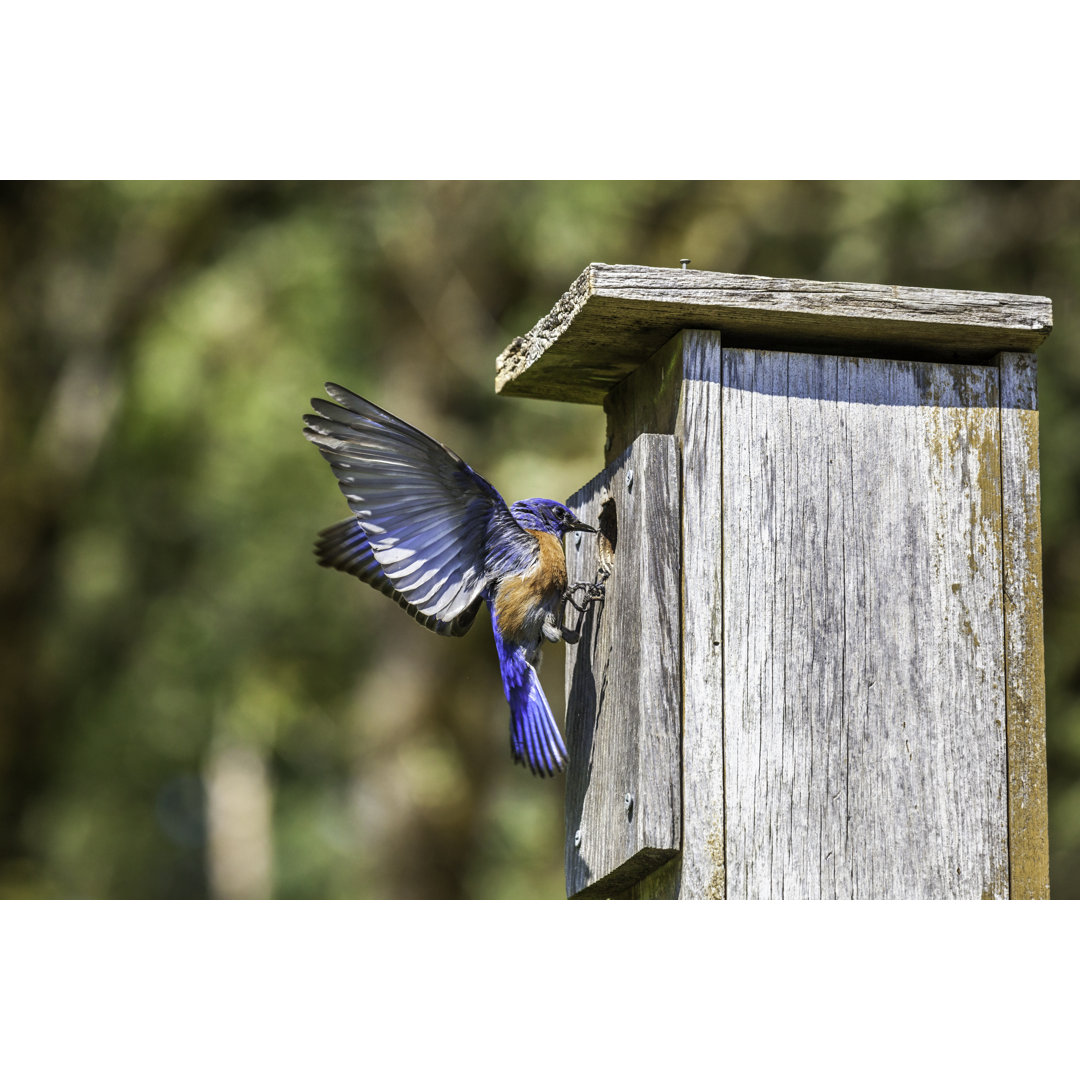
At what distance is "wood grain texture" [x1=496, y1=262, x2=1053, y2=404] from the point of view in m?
3.67

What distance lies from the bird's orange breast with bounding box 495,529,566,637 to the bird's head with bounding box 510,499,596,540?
0.14 feet

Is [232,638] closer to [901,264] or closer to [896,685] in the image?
[901,264]

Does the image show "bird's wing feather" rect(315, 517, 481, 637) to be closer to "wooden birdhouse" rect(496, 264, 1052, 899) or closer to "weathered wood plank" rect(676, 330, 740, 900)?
"wooden birdhouse" rect(496, 264, 1052, 899)

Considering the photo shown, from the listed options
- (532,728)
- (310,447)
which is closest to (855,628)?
(532,728)

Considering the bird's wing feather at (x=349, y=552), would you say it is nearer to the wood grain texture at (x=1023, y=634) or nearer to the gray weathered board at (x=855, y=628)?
the gray weathered board at (x=855, y=628)

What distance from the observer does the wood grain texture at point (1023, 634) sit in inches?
142

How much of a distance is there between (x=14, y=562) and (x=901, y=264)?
687 centimetres

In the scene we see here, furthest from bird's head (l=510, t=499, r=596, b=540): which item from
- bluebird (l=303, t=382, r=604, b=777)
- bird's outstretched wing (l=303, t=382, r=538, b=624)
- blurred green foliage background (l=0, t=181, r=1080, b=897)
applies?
blurred green foliage background (l=0, t=181, r=1080, b=897)

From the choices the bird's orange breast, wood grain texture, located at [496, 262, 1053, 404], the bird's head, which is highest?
wood grain texture, located at [496, 262, 1053, 404]

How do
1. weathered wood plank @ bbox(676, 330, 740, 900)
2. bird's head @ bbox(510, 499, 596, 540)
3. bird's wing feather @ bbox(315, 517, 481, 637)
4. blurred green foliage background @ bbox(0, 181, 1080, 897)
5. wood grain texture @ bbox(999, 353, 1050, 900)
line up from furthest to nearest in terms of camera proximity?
blurred green foliage background @ bbox(0, 181, 1080, 897) < bird's wing feather @ bbox(315, 517, 481, 637) < bird's head @ bbox(510, 499, 596, 540) < wood grain texture @ bbox(999, 353, 1050, 900) < weathered wood plank @ bbox(676, 330, 740, 900)

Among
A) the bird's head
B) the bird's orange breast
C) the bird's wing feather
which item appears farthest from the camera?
the bird's wing feather

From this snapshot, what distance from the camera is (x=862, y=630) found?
12.0 feet

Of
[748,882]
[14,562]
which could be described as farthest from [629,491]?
[14,562]

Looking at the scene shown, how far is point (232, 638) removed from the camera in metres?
12.0
